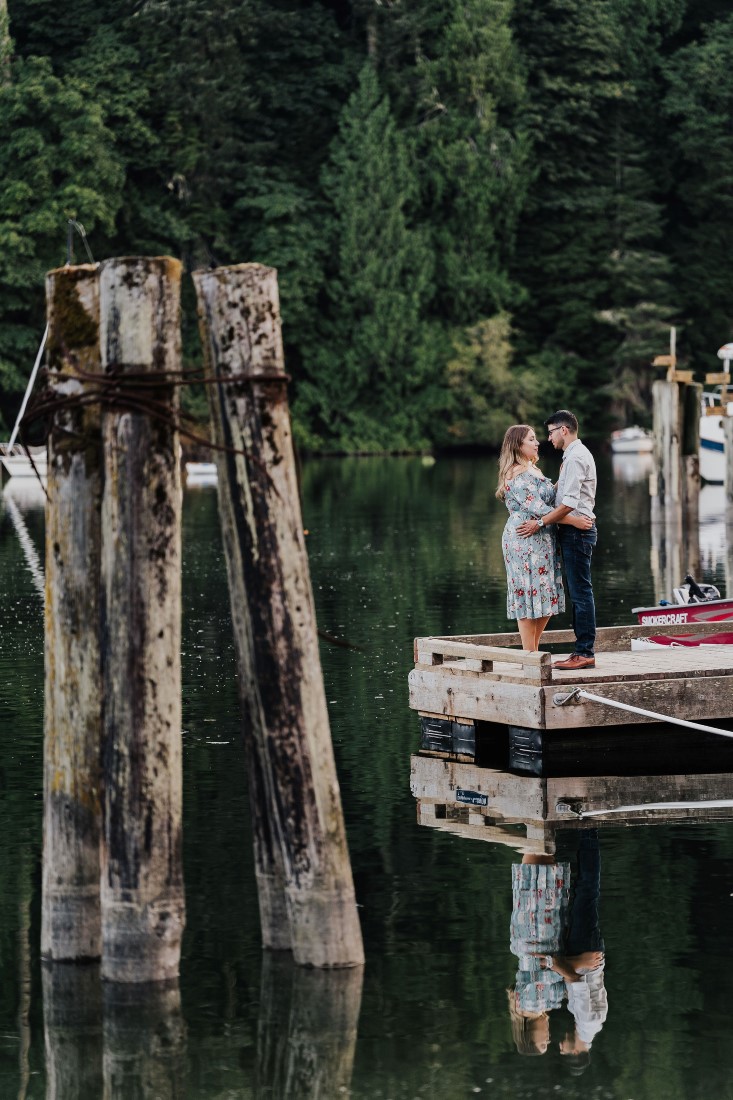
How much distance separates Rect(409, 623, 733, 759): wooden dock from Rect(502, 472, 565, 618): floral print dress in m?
0.35

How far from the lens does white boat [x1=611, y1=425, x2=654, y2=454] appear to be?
2790 inches

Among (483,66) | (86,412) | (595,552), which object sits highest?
(483,66)

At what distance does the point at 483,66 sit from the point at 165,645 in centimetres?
6862

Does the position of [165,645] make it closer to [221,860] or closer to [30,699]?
Answer: [221,860]

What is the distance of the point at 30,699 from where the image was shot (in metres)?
17.3

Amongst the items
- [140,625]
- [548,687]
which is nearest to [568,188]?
[548,687]

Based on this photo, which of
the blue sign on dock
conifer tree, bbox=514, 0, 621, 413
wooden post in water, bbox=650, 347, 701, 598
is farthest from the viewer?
conifer tree, bbox=514, 0, 621, 413

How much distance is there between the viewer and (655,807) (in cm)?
1258

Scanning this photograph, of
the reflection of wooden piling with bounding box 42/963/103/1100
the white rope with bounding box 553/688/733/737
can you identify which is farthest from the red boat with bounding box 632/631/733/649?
the reflection of wooden piling with bounding box 42/963/103/1100

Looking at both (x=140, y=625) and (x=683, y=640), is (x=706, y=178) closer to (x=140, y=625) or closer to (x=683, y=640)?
(x=683, y=640)

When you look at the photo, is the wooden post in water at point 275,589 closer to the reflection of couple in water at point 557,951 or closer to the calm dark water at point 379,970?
the calm dark water at point 379,970

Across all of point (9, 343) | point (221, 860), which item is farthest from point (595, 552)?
point (9, 343)

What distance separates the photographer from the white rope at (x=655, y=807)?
12445 mm

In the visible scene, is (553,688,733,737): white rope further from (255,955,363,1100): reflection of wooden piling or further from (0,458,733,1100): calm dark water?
(255,955,363,1100): reflection of wooden piling
